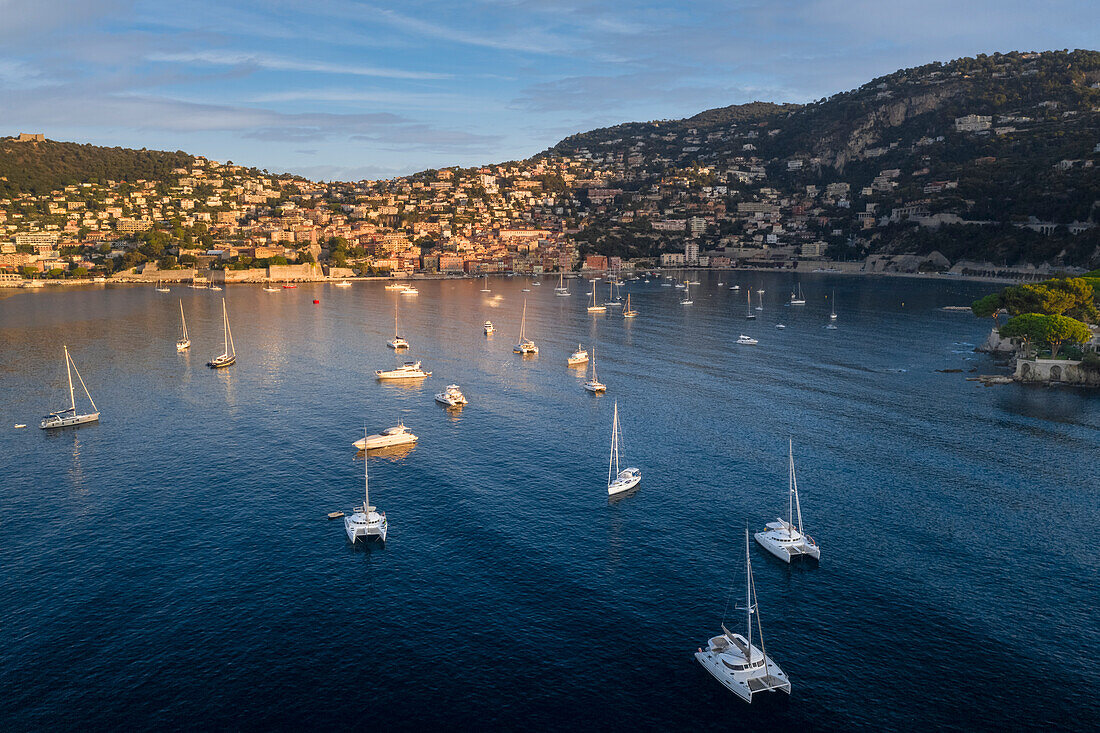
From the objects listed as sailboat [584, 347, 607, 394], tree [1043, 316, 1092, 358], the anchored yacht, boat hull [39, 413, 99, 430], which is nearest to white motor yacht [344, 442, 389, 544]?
boat hull [39, 413, 99, 430]

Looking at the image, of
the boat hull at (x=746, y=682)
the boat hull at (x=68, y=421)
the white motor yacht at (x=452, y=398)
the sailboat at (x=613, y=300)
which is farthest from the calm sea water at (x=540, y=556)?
the sailboat at (x=613, y=300)

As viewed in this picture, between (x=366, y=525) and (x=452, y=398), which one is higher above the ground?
(x=452, y=398)

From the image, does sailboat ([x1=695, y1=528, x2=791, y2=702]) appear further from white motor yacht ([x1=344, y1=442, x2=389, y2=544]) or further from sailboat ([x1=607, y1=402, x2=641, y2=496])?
white motor yacht ([x1=344, y1=442, x2=389, y2=544])

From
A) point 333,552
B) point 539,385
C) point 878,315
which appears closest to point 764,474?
point 333,552

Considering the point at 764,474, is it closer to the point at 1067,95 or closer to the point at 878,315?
the point at 878,315

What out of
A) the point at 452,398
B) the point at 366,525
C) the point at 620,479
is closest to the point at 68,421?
the point at 452,398

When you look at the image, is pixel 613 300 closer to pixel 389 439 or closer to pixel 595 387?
pixel 595 387
